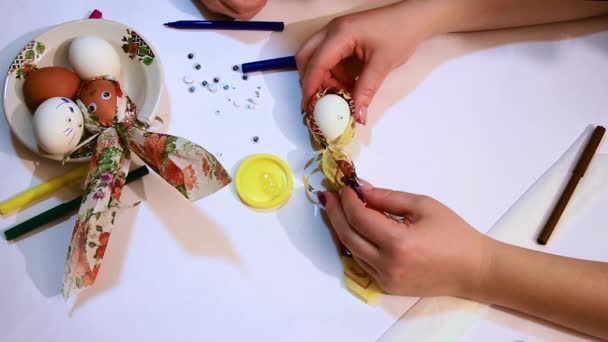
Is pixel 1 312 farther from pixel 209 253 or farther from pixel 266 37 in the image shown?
pixel 266 37

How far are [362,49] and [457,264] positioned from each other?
12.6 inches

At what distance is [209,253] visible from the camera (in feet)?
2.01

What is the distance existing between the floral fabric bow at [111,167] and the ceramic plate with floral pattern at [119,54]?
0.12 feet

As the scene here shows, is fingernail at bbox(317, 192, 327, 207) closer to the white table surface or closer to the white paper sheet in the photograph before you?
the white table surface

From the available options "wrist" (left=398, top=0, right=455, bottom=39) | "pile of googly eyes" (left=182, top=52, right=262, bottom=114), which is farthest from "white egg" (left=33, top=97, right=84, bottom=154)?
"wrist" (left=398, top=0, right=455, bottom=39)

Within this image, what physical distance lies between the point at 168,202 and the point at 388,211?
0.28m

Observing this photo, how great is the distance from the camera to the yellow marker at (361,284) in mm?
602

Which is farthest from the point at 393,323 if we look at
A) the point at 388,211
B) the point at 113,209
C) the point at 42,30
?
the point at 42,30

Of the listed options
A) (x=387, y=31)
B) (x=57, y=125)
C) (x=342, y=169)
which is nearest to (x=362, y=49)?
(x=387, y=31)

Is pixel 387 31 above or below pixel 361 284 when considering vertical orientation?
above

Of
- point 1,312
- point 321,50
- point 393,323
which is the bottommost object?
point 1,312

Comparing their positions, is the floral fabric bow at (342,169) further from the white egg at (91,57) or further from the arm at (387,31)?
the white egg at (91,57)

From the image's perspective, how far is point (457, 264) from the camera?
1.93 ft

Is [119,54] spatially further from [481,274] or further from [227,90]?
[481,274]
